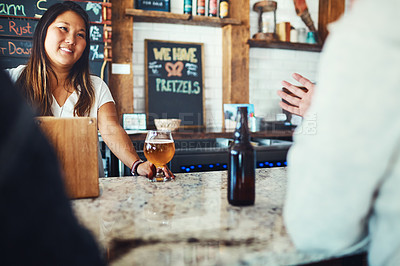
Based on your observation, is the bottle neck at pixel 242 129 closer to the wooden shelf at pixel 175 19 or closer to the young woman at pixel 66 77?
the young woman at pixel 66 77

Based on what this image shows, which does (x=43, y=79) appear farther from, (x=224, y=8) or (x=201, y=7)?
(x=224, y=8)

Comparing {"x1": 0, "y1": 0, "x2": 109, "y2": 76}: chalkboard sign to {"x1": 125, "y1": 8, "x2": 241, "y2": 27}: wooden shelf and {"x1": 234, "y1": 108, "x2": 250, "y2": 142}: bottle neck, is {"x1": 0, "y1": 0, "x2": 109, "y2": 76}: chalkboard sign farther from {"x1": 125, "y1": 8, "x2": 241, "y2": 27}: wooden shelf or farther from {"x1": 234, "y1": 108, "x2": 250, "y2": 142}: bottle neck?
{"x1": 234, "y1": 108, "x2": 250, "y2": 142}: bottle neck

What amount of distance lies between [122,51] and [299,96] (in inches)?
81.1

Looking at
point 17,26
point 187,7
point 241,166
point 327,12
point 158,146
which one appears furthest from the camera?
point 327,12

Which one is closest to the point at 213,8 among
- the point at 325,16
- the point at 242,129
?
the point at 325,16

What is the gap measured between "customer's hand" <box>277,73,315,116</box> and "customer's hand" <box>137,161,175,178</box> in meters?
0.59

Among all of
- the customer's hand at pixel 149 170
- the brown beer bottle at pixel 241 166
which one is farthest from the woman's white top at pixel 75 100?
the brown beer bottle at pixel 241 166

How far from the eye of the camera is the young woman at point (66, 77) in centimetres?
148

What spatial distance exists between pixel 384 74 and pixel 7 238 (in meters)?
0.54

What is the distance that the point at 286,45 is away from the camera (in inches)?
132

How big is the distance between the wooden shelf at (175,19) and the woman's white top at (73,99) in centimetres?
139

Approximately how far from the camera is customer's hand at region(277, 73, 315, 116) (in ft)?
3.89

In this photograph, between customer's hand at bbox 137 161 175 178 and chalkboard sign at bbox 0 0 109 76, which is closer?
customer's hand at bbox 137 161 175 178

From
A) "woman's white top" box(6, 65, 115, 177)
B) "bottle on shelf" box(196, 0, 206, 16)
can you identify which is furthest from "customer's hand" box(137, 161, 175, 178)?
"bottle on shelf" box(196, 0, 206, 16)
